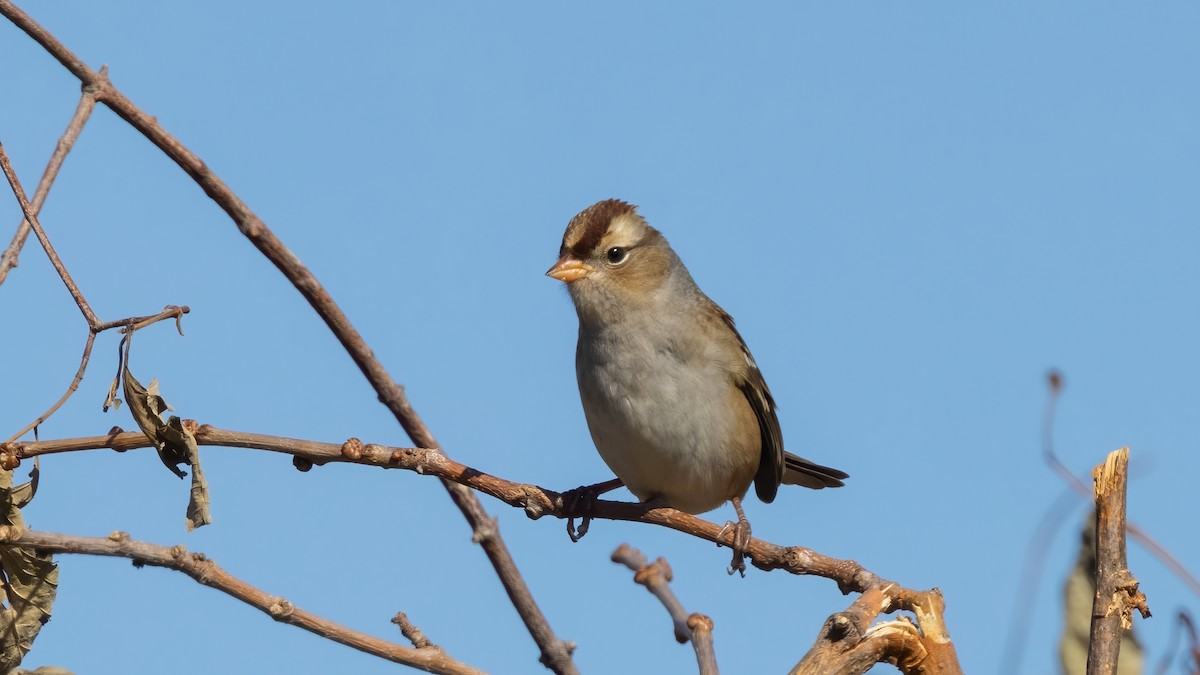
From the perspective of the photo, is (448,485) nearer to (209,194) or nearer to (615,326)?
(209,194)

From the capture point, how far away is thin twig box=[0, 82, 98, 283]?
309cm

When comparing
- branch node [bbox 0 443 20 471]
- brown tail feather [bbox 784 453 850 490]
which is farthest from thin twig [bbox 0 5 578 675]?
brown tail feather [bbox 784 453 850 490]

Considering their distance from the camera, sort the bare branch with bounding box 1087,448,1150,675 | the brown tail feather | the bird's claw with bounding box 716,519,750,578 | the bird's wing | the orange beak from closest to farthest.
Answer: the bare branch with bounding box 1087,448,1150,675 < the bird's claw with bounding box 716,519,750,578 < the orange beak < the bird's wing < the brown tail feather

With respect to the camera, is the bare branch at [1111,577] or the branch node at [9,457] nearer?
the bare branch at [1111,577]

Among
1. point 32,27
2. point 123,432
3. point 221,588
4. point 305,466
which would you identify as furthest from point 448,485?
point 32,27

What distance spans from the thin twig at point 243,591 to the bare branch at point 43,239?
1.94 ft

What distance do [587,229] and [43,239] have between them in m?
3.48

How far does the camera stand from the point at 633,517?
4828 millimetres

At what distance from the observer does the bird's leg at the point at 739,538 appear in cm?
436

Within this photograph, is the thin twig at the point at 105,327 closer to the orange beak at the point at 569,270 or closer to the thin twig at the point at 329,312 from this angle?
the thin twig at the point at 329,312

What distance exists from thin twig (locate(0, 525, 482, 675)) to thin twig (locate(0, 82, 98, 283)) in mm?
664

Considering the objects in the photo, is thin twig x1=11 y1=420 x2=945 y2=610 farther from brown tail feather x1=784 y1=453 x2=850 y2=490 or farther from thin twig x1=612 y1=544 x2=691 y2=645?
brown tail feather x1=784 y1=453 x2=850 y2=490

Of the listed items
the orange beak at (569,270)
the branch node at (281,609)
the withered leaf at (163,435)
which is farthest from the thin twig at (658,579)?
the orange beak at (569,270)

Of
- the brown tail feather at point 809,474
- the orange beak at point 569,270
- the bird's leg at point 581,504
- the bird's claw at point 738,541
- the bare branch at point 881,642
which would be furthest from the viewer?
the brown tail feather at point 809,474
